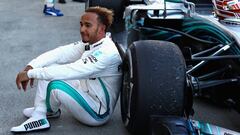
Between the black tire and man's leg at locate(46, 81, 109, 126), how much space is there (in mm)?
565

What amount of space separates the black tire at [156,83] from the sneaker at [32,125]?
871 millimetres

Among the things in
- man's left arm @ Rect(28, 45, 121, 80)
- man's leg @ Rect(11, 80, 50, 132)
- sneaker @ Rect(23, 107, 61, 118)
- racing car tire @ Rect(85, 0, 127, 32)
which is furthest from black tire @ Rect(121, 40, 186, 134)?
racing car tire @ Rect(85, 0, 127, 32)

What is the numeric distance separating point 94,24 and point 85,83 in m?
0.49

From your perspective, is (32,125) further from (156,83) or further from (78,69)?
(156,83)

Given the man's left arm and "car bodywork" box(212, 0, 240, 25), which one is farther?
"car bodywork" box(212, 0, 240, 25)

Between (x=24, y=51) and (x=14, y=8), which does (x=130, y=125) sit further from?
(x=14, y=8)

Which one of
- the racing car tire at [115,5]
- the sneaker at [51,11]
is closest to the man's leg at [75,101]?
the racing car tire at [115,5]

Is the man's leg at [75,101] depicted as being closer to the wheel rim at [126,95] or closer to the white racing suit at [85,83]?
the white racing suit at [85,83]

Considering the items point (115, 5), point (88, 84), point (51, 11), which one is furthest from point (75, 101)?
point (51, 11)

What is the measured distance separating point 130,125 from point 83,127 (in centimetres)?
59

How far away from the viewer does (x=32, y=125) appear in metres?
3.56

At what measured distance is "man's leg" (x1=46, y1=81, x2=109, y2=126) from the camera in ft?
11.5

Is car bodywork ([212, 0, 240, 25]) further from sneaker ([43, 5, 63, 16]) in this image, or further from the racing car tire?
sneaker ([43, 5, 63, 16])

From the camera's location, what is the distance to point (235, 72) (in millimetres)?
3469
